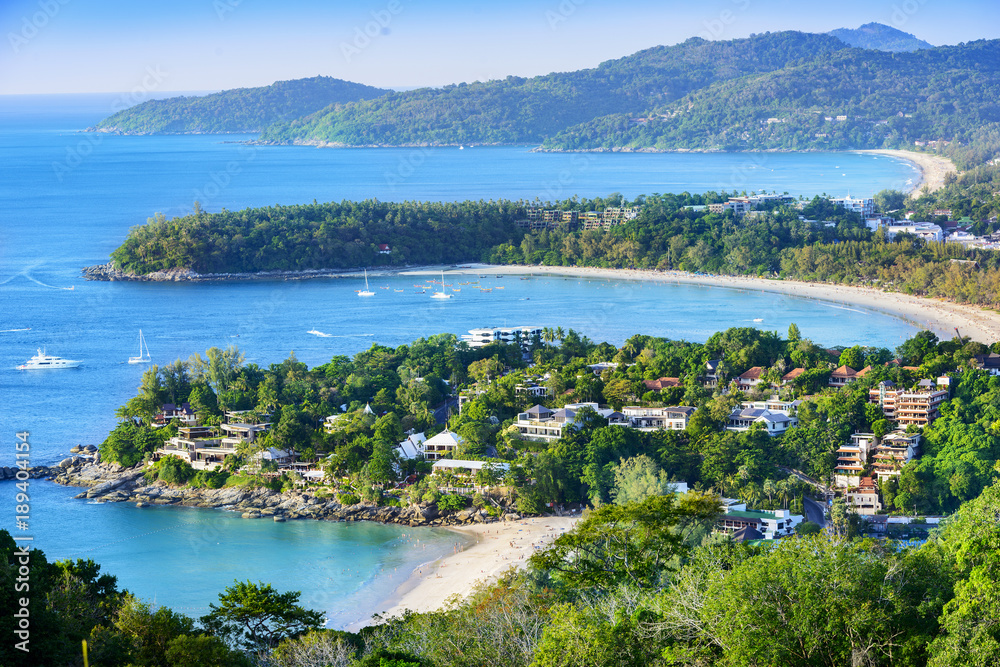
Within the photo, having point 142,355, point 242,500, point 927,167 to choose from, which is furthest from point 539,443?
point 927,167

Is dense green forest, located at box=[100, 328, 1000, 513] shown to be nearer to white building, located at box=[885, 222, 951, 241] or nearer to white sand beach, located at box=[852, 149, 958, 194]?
white building, located at box=[885, 222, 951, 241]

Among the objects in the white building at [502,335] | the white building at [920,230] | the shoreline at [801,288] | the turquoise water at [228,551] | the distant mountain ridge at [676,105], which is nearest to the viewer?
the turquoise water at [228,551]

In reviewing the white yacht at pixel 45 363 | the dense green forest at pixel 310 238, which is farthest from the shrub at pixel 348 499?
the dense green forest at pixel 310 238

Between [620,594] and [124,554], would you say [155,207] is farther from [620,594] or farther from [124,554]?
[620,594]

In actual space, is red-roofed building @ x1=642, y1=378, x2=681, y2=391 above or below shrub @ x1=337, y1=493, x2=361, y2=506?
above

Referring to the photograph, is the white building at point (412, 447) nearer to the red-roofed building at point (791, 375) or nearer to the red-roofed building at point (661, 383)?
the red-roofed building at point (661, 383)

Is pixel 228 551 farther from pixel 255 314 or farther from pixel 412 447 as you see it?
pixel 255 314

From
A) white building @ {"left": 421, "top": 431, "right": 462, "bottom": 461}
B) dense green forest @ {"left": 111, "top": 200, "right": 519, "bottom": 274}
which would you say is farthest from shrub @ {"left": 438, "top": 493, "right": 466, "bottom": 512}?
dense green forest @ {"left": 111, "top": 200, "right": 519, "bottom": 274}
